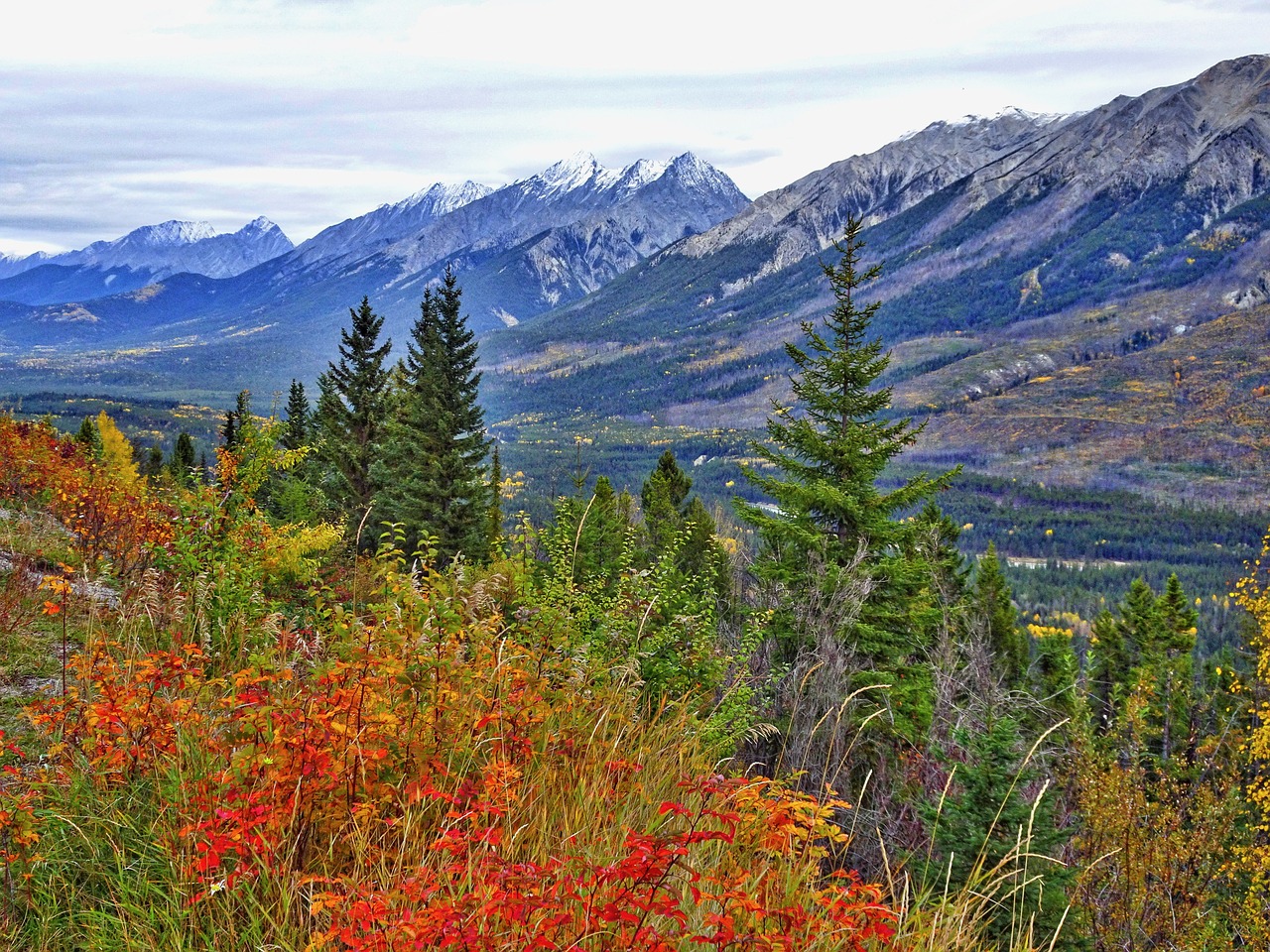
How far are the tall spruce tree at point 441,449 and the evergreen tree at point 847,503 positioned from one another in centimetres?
1374

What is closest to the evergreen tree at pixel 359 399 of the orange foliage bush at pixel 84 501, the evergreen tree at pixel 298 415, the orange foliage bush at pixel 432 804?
the evergreen tree at pixel 298 415

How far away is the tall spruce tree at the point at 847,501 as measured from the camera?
1503 centimetres

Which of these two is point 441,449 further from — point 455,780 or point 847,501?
point 455,780

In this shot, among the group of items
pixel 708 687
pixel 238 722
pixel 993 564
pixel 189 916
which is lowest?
pixel 993 564

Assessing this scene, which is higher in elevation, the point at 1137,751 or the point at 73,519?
the point at 73,519

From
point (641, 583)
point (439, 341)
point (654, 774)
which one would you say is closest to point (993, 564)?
point (439, 341)

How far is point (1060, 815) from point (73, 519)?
1075 cm

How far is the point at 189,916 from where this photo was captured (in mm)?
2562

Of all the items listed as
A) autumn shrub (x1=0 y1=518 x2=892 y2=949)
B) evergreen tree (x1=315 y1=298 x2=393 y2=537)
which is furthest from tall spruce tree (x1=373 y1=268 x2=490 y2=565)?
autumn shrub (x1=0 y1=518 x2=892 y2=949)

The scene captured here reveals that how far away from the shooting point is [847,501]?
15289 mm

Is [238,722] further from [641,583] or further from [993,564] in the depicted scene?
[993,564]

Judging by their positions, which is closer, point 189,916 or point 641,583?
point 189,916

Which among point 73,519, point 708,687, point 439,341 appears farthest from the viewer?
point 439,341

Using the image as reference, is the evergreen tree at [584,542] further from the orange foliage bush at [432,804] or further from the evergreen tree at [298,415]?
the evergreen tree at [298,415]
